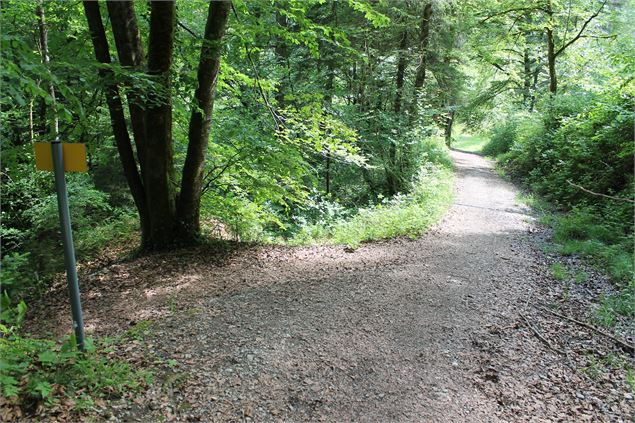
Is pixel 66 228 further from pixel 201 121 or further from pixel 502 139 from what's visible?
pixel 502 139

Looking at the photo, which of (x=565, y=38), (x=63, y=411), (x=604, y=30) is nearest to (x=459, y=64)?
(x=565, y=38)

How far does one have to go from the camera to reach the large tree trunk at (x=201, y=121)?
660 centimetres

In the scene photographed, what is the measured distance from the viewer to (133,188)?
23.9 ft

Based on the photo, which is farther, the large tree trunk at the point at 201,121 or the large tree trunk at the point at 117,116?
the large tree trunk at the point at 201,121

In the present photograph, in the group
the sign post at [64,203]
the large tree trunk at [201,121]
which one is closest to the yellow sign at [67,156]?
the sign post at [64,203]

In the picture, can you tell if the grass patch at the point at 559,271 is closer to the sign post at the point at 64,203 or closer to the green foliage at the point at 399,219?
the green foliage at the point at 399,219

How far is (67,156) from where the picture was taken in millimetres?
3141

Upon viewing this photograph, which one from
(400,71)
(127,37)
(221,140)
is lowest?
(221,140)

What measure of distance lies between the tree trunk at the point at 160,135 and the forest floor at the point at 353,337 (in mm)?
622

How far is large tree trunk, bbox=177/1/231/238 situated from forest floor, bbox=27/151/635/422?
0.77m

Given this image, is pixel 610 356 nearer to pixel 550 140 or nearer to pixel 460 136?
pixel 550 140

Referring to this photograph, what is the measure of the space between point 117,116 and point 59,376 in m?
4.91

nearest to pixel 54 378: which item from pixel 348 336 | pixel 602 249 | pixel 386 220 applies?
pixel 348 336

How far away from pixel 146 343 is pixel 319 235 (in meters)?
5.78
